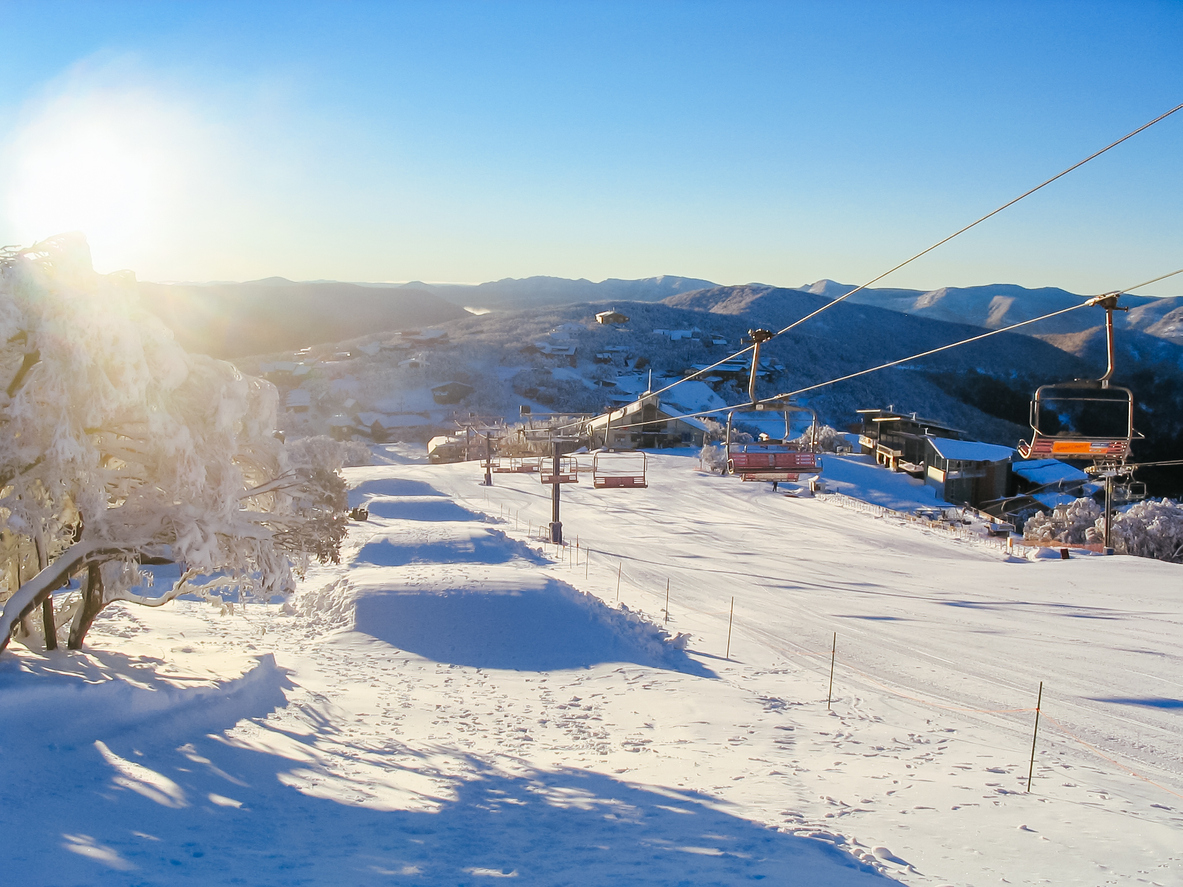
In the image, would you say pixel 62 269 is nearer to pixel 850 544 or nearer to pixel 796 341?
pixel 850 544

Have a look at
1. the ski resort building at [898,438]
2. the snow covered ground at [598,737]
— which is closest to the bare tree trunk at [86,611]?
the snow covered ground at [598,737]

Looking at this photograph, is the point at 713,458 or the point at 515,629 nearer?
the point at 515,629

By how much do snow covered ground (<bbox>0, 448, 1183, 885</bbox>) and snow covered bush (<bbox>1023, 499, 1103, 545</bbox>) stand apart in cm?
1937

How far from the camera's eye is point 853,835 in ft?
24.9

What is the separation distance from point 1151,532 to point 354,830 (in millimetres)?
40498

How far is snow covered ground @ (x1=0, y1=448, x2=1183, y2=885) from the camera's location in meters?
7.11

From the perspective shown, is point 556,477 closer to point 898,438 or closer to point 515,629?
point 515,629

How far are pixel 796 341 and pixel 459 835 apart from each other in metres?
157

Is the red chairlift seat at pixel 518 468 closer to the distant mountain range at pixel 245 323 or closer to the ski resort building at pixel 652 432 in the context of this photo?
the ski resort building at pixel 652 432

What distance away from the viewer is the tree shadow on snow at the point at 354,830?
6652mm

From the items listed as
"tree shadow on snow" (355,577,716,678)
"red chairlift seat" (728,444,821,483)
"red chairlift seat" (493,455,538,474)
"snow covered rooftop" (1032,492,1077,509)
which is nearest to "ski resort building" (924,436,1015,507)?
"snow covered rooftop" (1032,492,1077,509)

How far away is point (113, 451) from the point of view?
1096 centimetres

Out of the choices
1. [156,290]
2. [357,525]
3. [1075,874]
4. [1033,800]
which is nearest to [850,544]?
[357,525]

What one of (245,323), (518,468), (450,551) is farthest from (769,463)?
(245,323)
